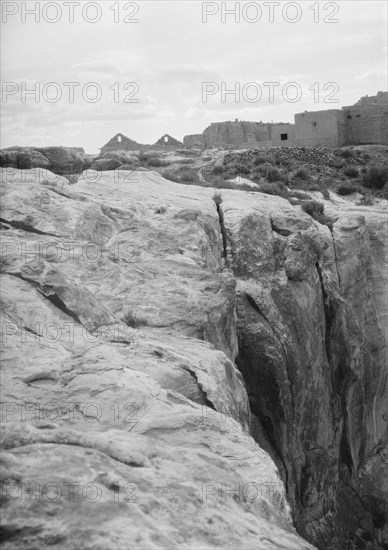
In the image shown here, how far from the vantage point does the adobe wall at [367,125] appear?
3738 centimetres

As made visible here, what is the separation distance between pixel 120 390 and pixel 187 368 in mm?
1149

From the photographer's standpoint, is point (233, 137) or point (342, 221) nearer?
point (342, 221)

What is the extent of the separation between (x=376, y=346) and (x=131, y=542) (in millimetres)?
11744

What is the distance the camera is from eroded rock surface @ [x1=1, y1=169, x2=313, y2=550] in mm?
4043

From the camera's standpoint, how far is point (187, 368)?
665cm

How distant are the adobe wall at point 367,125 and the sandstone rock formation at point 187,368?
2256 cm

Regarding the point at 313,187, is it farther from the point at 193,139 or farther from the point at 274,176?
the point at 193,139

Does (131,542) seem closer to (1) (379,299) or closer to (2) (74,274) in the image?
(2) (74,274)

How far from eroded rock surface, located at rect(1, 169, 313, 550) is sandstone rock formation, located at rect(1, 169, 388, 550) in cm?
2

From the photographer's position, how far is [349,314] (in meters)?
13.4

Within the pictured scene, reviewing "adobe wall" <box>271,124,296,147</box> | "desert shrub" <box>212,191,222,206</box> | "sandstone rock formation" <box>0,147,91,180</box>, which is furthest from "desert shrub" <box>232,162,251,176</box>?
"desert shrub" <box>212,191,222,206</box>

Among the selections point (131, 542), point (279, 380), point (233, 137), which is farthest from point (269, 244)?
point (233, 137)

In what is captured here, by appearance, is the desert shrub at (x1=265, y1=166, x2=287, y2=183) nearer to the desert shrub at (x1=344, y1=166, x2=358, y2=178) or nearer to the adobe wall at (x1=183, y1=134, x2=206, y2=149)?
the desert shrub at (x1=344, y1=166, x2=358, y2=178)

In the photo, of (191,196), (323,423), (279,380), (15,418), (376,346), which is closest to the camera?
(15,418)
